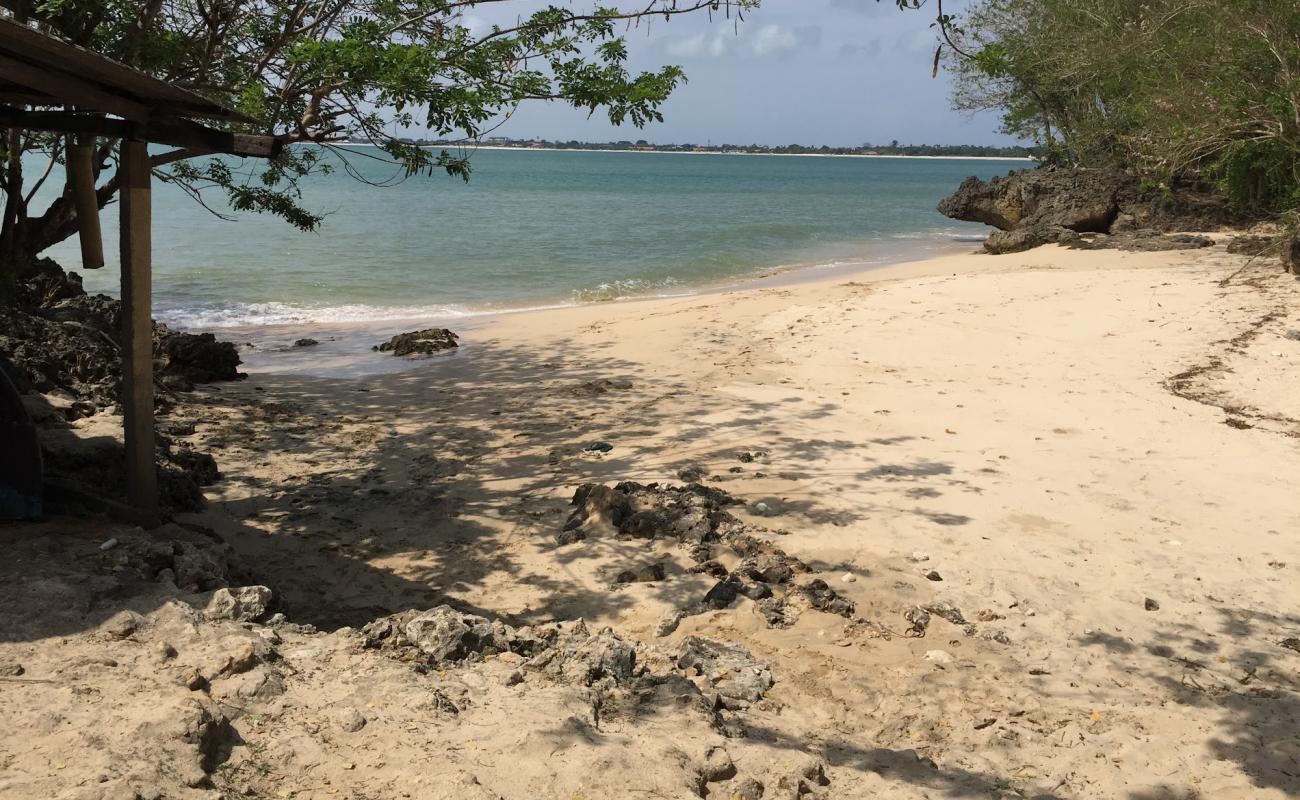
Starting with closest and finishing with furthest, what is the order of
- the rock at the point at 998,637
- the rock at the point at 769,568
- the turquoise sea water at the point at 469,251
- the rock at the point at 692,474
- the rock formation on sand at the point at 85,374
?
1. the rock at the point at 998,637
2. the rock at the point at 769,568
3. the rock formation on sand at the point at 85,374
4. the rock at the point at 692,474
5. the turquoise sea water at the point at 469,251

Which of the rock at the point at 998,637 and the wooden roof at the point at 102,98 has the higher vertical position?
the wooden roof at the point at 102,98

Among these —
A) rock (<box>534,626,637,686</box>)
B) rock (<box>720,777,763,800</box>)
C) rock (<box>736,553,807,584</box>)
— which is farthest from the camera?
rock (<box>736,553,807,584</box>)

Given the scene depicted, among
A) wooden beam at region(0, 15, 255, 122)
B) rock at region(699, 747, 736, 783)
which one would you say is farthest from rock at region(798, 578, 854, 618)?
wooden beam at region(0, 15, 255, 122)

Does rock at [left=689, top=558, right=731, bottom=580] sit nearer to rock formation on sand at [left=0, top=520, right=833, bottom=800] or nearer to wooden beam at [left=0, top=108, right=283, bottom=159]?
rock formation on sand at [left=0, top=520, right=833, bottom=800]

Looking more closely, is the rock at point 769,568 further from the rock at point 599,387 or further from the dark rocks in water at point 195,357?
the dark rocks in water at point 195,357

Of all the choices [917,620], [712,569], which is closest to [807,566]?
[712,569]

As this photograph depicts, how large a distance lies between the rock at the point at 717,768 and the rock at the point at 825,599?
1.54 metres

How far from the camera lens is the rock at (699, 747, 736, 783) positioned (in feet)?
10.6

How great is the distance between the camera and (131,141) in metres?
4.42

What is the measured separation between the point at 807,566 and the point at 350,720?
267 centimetres

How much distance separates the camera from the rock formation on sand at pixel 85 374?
5.48m

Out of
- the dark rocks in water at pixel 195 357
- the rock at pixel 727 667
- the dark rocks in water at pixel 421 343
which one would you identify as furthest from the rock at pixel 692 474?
the dark rocks in water at pixel 421 343

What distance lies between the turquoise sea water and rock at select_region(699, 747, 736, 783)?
31.6 ft

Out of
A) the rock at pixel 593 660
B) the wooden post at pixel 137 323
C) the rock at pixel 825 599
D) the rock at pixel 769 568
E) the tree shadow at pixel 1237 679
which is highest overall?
the wooden post at pixel 137 323
